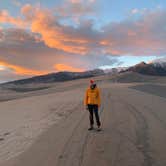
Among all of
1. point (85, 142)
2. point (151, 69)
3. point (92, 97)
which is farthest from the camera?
point (151, 69)

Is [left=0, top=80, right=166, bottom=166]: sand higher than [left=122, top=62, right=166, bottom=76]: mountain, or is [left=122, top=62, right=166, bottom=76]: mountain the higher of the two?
[left=122, top=62, right=166, bottom=76]: mountain

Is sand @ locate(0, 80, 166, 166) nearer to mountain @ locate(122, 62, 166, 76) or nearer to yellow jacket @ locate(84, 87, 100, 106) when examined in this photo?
yellow jacket @ locate(84, 87, 100, 106)

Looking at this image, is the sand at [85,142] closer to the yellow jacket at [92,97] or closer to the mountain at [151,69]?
the yellow jacket at [92,97]

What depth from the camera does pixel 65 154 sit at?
8.40m

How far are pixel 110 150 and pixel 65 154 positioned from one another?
50.6 inches

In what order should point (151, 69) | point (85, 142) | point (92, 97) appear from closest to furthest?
1. point (85, 142)
2. point (92, 97)
3. point (151, 69)

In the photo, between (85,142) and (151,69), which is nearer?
(85,142)

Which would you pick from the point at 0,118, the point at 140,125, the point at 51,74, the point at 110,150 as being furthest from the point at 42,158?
the point at 51,74

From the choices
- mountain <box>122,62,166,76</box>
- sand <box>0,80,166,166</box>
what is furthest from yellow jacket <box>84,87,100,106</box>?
mountain <box>122,62,166,76</box>

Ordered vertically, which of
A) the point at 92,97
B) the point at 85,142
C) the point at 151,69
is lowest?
the point at 85,142

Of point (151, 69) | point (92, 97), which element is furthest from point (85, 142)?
point (151, 69)

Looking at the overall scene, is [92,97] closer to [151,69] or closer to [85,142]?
[85,142]

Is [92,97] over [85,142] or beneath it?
over

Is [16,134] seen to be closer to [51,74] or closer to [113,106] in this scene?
[113,106]
